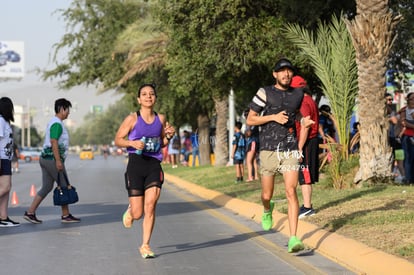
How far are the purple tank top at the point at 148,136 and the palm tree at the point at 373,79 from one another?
25.3 feet

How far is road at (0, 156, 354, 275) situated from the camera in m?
9.22

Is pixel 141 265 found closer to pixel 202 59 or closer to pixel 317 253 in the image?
pixel 317 253

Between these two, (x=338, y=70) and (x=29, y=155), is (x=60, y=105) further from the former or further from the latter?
(x=29, y=155)

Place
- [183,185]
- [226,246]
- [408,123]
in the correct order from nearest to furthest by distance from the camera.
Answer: [226,246]
[408,123]
[183,185]

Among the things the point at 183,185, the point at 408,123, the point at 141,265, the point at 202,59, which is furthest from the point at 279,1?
the point at 141,265

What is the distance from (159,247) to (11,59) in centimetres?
11695

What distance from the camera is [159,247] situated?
10.9 metres

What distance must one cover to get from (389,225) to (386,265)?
2287mm

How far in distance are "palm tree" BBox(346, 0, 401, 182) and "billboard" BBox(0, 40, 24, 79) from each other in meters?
110

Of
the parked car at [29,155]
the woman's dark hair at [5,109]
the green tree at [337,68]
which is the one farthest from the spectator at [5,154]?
the parked car at [29,155]

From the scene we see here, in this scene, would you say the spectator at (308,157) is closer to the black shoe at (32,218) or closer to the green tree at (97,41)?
the black shoe at (32,218)

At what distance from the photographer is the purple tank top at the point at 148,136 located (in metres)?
9.91

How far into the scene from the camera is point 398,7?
70.5 feet

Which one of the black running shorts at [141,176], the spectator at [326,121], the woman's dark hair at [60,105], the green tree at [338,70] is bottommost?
the black running shorts at [141,176]
